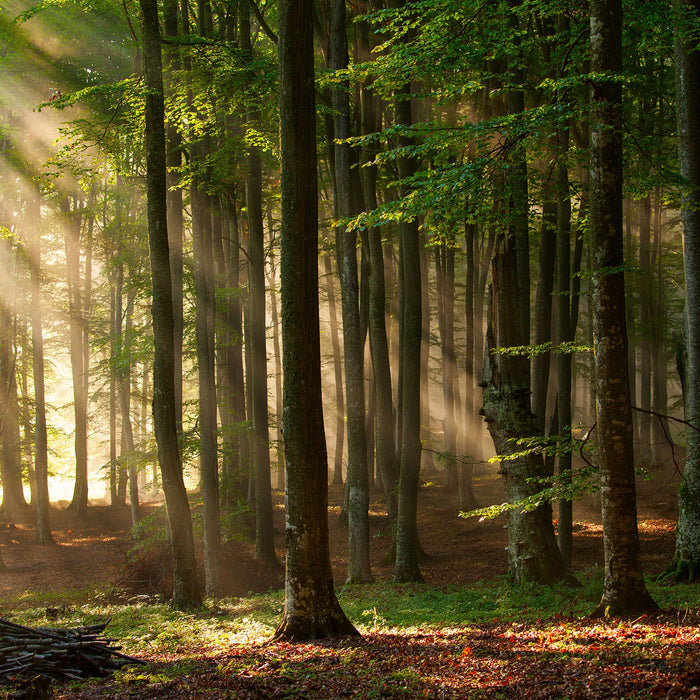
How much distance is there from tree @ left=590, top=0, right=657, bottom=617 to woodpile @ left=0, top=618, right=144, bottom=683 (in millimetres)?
5193

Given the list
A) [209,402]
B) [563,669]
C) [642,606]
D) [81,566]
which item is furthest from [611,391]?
[81,566]

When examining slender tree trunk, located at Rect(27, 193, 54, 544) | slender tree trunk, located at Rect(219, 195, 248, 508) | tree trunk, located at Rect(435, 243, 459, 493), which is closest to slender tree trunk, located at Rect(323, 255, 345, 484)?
tree trunk, located at Rect(435, 243, 459, 493)

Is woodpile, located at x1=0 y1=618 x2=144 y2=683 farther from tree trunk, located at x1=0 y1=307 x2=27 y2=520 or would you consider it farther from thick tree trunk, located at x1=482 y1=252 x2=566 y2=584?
tree trunk, located at x1=0 y1=307 x2=27 y2=520

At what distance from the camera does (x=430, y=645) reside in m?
6.37

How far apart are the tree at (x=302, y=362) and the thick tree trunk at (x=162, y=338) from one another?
163 inches

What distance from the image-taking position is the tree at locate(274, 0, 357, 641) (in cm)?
666

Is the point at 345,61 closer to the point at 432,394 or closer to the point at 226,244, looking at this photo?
the point at 226,244

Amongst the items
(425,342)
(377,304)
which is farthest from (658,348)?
(377,304)

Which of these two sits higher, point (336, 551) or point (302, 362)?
point (302, 362)

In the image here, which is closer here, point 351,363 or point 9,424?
point 351,363

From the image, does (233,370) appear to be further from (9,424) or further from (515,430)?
(515,430)

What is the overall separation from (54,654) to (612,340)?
6593mm

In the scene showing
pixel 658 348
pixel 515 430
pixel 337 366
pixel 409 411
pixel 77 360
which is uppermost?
pixel 77 360

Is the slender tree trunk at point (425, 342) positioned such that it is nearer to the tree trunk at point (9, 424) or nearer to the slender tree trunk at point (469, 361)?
the slender tree trunk at point (469, 361)
